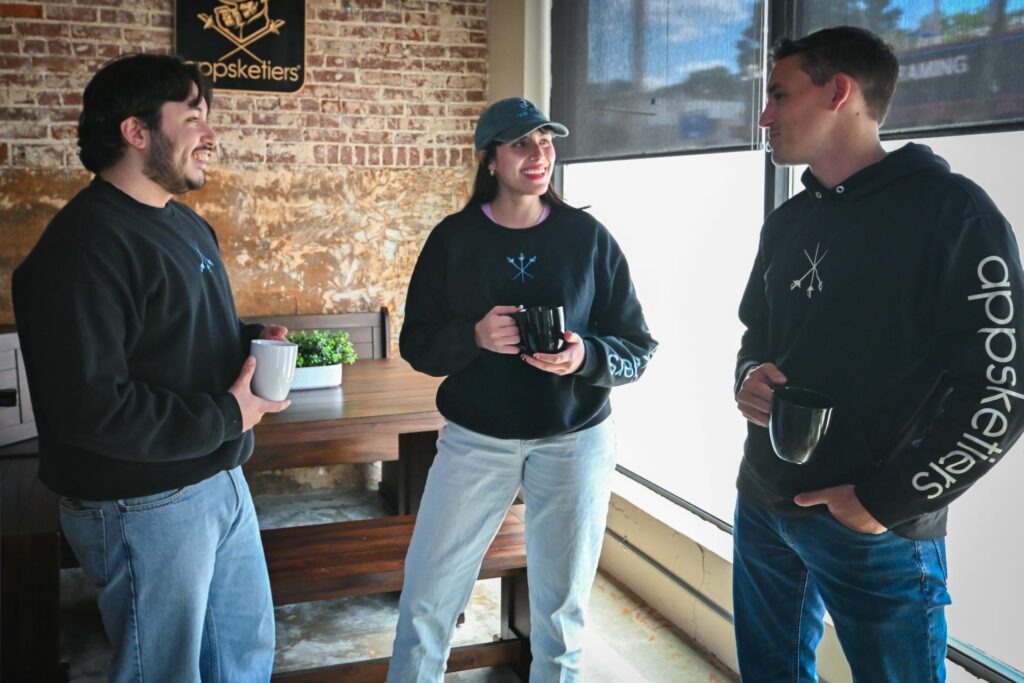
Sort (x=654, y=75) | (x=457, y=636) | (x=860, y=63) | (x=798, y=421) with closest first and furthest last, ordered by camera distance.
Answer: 1. (x=798, y=421)
2. (x=860, y=63)
3. (x=457, y=636)
4. (x=654, y=75)

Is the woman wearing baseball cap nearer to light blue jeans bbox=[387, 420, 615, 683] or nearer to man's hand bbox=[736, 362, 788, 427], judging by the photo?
light blue jeans bbox=[387, 420, 615, 683]

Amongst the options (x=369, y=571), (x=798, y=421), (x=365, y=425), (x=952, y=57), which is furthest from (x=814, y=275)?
(x=365, y=425)

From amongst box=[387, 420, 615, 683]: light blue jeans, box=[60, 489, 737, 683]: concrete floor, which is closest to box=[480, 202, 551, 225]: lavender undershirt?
box=[387, 420, 615, 683]: light blue jeans

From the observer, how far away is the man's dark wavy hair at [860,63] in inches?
70.5

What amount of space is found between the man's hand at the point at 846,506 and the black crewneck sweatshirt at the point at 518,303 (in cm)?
65

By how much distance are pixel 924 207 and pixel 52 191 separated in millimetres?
4214

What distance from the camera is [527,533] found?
2.40 metres

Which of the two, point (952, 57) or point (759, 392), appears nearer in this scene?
point (759, 392)

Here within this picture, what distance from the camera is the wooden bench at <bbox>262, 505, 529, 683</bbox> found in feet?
9.25

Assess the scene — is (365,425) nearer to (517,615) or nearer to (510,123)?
(517,615)

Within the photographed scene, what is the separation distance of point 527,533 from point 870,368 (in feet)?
3.37

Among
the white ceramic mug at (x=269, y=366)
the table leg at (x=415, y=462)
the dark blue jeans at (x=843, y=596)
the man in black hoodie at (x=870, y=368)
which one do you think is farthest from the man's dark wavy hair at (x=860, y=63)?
the table leg at (x=415, y=462)

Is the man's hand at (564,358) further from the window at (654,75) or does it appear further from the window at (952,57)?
the window at (654,75)

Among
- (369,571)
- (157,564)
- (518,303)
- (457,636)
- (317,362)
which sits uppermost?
(518,303)
